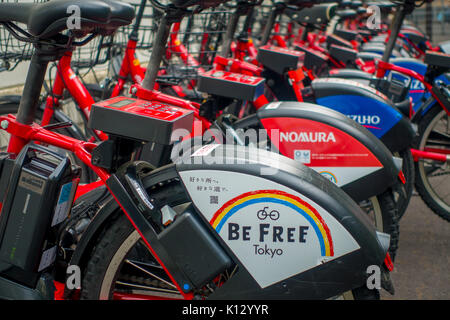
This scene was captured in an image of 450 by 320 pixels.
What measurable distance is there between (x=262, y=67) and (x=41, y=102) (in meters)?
1.40

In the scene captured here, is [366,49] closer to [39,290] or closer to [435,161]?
[435,161]

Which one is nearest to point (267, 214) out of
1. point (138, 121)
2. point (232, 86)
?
point (138, 121)

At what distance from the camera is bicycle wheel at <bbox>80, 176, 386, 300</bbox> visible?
1433 mm

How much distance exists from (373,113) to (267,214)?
60.2 inches

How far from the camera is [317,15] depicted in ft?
16.0

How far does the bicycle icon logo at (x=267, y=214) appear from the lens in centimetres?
136

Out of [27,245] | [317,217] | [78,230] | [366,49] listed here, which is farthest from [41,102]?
[366,49]

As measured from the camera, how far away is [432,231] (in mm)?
3256

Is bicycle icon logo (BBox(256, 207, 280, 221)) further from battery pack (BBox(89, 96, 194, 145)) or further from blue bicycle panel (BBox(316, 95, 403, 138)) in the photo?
blue bicycle panel (BBox(316, 95, 403, 138))

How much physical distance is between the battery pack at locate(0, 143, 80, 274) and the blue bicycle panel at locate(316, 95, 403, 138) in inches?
64.5

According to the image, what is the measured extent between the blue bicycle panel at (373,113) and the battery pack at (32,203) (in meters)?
1.64

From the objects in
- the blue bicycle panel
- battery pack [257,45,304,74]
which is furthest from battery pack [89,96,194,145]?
battery pack [257,45,304,74]

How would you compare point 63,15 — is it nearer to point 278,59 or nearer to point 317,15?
point 278,59
